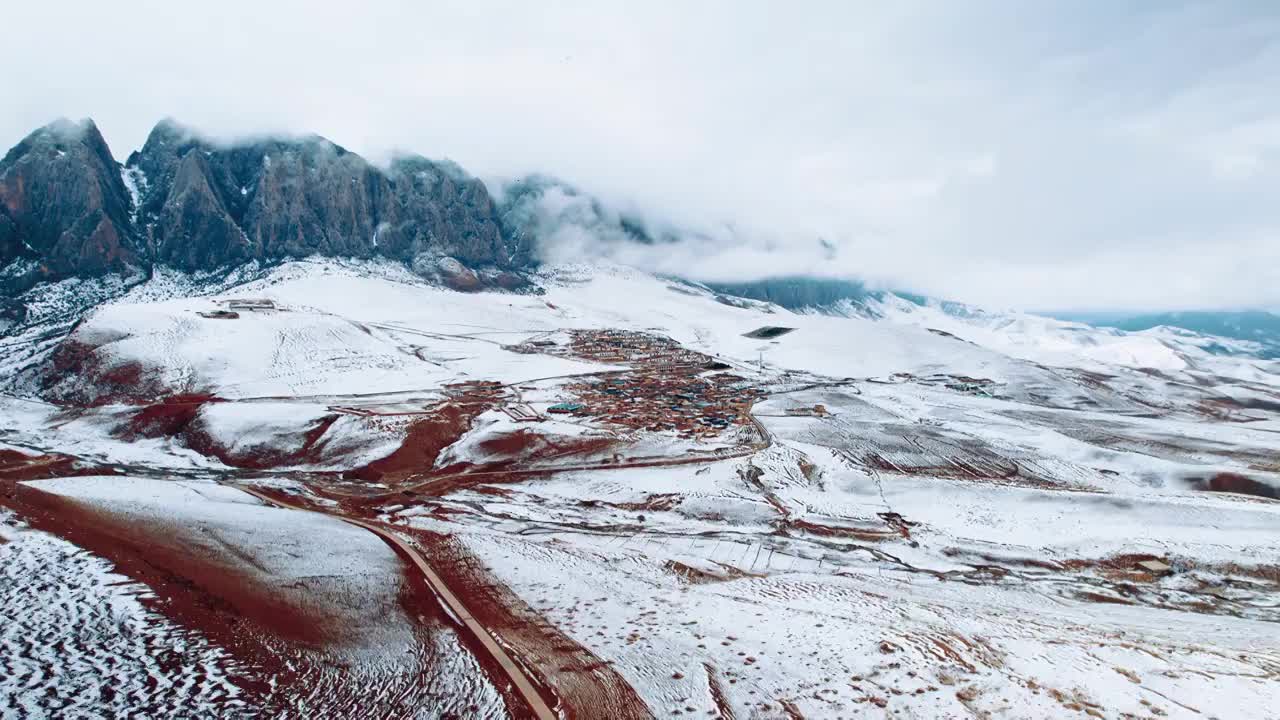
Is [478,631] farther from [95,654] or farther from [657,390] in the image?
[657,390]

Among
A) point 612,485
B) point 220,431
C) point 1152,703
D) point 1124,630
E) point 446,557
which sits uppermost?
point 1152,703

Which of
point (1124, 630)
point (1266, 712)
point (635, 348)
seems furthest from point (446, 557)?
point (635, 348)

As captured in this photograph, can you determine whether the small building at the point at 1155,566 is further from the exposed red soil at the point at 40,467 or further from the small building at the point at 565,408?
the exposed red soil at the point at 40,467

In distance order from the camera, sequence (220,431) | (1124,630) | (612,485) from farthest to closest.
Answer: (220,431) < (612,485) < (1124,630)

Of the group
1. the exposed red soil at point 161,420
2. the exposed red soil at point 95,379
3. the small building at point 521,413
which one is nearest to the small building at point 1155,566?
the small building at point 521,413

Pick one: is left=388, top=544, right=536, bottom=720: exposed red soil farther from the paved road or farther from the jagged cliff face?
the jagged cliff face

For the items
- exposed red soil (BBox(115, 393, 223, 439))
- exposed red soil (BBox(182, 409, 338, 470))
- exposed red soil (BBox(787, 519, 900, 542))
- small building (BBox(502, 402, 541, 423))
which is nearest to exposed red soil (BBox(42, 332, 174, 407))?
exposed red soil (BBox(115, 393, 223, 439))

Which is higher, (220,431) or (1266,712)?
(1266,712)

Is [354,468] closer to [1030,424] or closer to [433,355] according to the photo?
[433,355]
